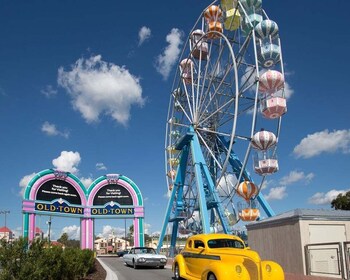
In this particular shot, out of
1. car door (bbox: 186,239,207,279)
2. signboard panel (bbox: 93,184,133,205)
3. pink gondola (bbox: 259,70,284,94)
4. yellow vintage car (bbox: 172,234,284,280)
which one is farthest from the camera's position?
signboard panel (bbox: 93,184,133,205)

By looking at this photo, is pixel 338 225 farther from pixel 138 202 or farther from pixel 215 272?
Result: pixel 138 202

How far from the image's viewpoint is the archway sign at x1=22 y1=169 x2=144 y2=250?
4493cm

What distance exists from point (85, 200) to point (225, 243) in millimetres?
38725

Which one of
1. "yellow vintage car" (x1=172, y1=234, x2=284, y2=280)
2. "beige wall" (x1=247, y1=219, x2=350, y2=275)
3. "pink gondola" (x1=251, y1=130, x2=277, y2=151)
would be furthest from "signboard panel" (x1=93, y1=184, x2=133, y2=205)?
"yellow vintage car" (x1=172, y1=234, x2=284, y2=280)

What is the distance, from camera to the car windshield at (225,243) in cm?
1186

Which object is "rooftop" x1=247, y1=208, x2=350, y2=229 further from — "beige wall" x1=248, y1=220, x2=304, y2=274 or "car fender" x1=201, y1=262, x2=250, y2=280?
"car fender" x1=201, y1=262, x2=250, y2=280

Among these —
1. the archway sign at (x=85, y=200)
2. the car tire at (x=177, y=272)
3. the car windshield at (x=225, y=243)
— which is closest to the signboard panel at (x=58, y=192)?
the archway sign at (x=85, y=200)

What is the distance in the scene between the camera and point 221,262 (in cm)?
1059

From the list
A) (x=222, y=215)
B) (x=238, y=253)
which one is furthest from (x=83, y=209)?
(x=238, y=253)

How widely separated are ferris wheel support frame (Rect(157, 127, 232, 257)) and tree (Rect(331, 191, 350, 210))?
28.1 m

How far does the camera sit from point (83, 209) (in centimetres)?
4797

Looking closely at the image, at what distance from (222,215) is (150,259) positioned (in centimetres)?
762

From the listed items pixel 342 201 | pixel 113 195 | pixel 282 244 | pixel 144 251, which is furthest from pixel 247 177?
pixel 342 201

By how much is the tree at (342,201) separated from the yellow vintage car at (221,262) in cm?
4582
